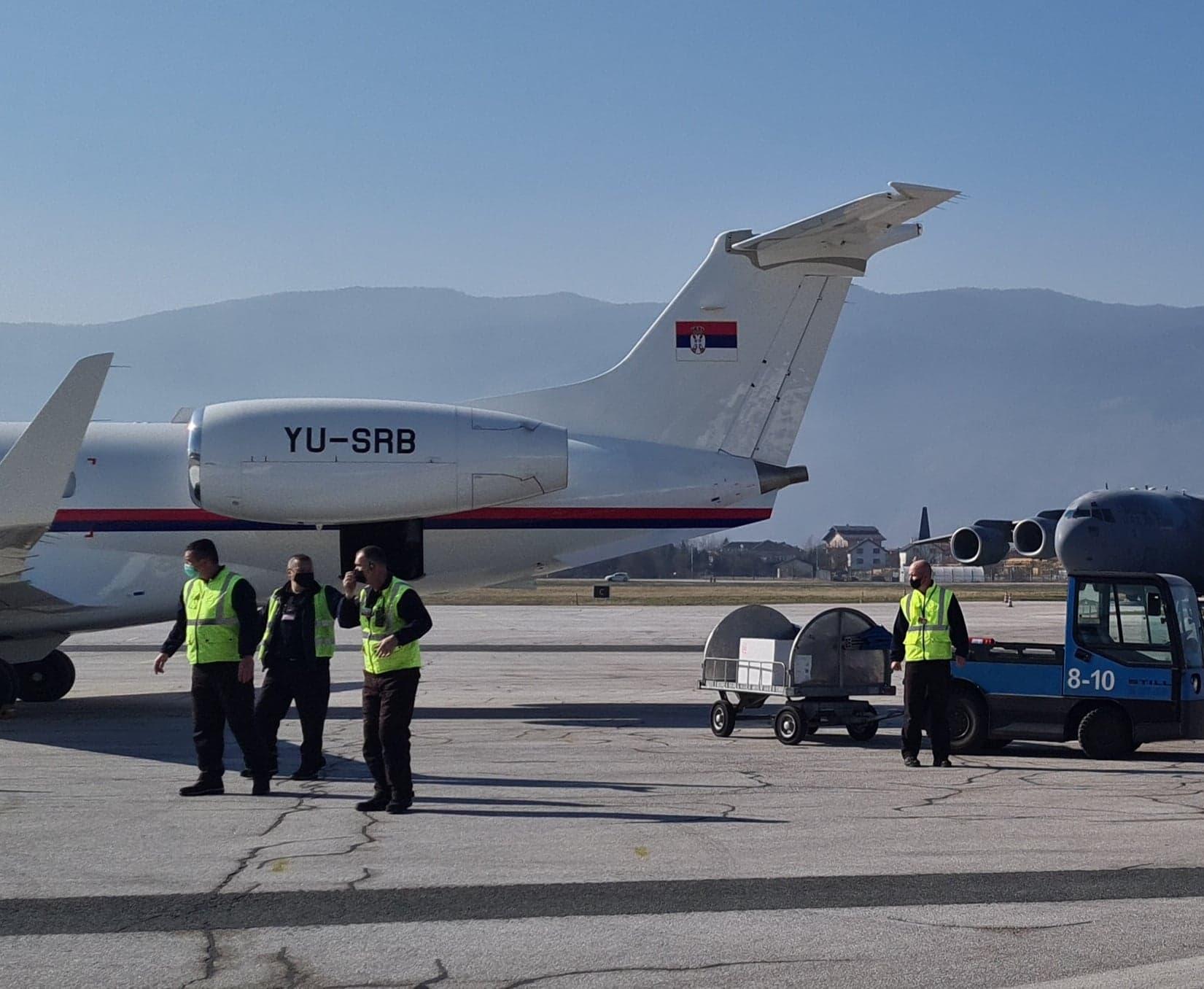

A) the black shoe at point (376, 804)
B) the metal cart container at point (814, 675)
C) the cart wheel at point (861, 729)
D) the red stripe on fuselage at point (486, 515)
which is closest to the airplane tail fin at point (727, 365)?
the red stripe on fuselage at point (486, 515)

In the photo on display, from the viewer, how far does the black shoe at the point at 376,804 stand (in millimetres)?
10370

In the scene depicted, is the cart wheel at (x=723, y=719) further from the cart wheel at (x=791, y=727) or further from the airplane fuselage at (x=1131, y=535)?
the airplane fuselage at (x=1131, y=535)

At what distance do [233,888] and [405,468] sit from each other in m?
9.78

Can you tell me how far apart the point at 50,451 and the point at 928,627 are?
8.67 metres

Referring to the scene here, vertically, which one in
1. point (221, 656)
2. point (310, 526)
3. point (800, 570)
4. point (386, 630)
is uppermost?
point (310, 526)

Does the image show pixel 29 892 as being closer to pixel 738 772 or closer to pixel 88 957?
pixel 88 957

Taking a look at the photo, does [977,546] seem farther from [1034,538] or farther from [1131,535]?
[1131,535]

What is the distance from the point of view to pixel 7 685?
55.6ft

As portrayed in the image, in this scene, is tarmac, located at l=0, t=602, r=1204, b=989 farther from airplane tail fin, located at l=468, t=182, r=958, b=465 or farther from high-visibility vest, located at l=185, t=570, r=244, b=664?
airplane tail fin, located at l=468, t=182, r=958, b=465

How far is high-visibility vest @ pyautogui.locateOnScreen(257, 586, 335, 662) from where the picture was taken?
482 inches

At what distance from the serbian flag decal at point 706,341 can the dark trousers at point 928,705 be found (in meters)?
6.90

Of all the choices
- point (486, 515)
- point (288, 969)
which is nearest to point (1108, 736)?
point (486, 515)

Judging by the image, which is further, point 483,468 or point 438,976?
point 483,468

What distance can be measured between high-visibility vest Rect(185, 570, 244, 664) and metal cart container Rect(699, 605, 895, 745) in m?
5.65
